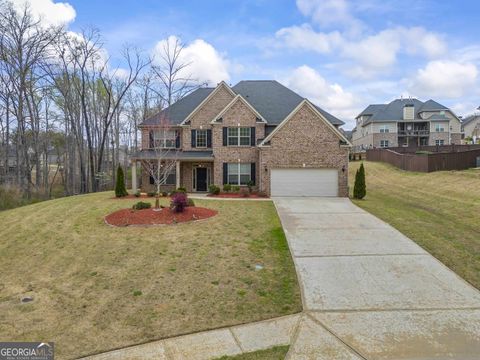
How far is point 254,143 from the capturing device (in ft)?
74.2

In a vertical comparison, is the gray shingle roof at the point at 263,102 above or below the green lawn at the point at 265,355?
above

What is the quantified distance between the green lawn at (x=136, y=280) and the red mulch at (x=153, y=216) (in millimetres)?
591

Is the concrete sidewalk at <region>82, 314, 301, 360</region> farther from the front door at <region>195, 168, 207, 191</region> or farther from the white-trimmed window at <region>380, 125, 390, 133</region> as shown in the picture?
the white-trimmed window at <region>380, 125, 390, 133</region>

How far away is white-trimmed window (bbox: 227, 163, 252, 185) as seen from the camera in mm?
22719

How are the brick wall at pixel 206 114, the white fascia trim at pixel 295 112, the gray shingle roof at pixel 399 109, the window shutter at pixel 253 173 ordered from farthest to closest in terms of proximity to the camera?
the gray shingle roof at pixel 399 109, the brick wall at pixel 206 114, the window shutter at pixel 253 173, the white fascia trim at pixel 295 112

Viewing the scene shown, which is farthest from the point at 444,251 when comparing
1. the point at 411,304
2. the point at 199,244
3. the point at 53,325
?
the point at 53,325

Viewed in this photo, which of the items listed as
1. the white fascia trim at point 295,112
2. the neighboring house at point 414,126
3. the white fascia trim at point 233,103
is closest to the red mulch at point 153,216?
the white fascia trim at point 295,112

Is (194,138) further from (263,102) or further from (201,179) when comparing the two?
(263,102)

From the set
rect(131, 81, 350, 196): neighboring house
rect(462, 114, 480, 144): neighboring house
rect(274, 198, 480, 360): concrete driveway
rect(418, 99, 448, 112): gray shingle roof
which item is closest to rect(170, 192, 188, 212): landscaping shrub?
rect(274, 198, 480, 360): concrete driveway

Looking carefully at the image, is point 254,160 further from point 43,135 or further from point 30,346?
point 43,135

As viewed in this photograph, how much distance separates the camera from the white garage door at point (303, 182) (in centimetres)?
2106

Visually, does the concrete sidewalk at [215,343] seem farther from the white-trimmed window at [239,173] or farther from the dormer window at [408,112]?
the dormer window at [408,112]

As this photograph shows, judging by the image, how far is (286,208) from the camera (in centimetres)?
1681

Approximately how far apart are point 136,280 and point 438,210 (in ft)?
52.3
